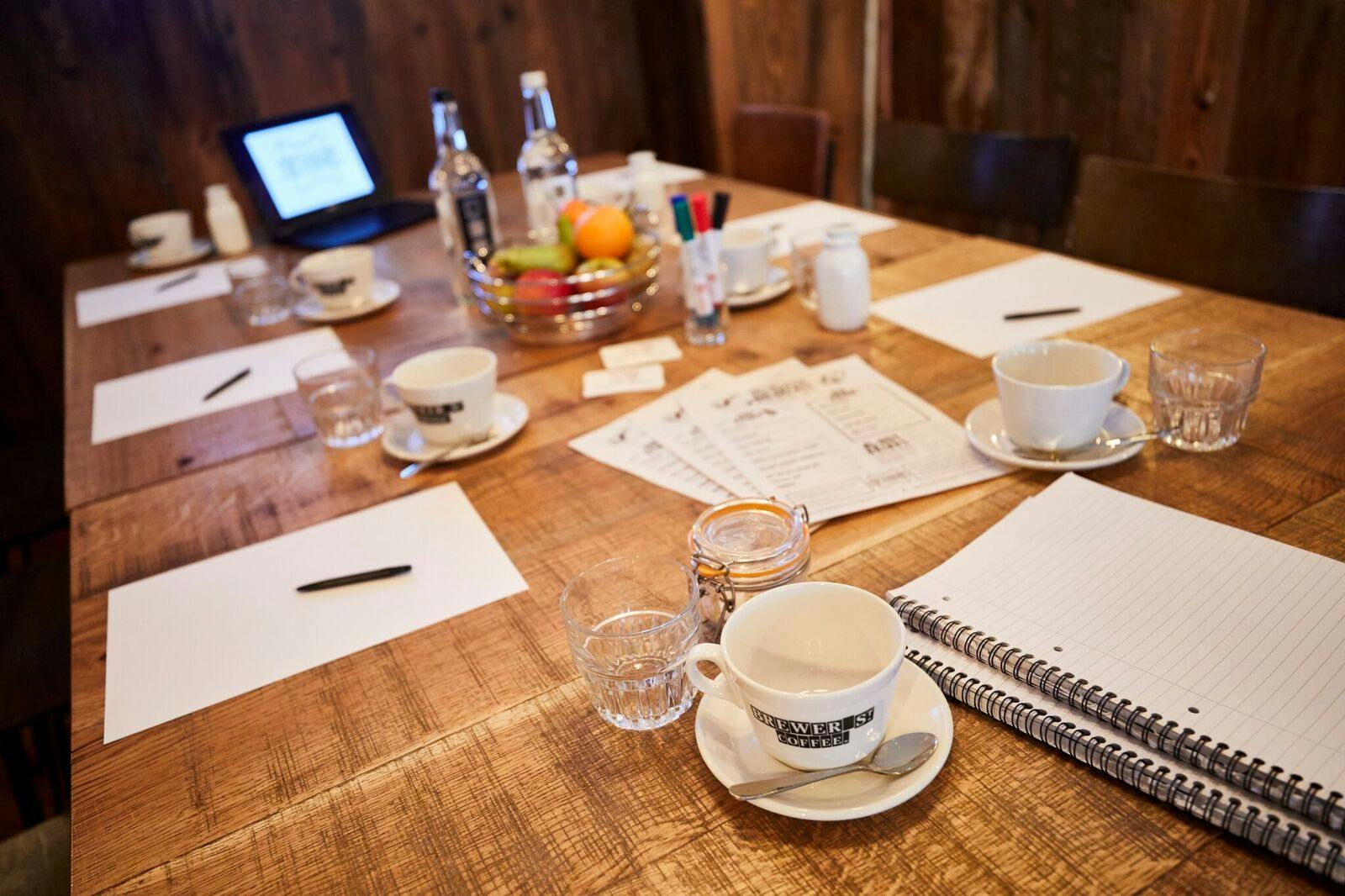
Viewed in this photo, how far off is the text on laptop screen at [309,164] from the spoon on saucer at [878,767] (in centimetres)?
211

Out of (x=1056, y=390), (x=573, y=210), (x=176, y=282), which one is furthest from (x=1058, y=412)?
(x=176, y=282)

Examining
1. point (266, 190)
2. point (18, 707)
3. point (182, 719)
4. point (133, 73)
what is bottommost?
point (18, 707)

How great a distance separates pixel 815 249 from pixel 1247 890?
4.37 ft

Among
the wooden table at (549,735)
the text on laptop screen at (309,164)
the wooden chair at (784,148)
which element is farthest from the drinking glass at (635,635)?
the text on laptop screen at (309,164)

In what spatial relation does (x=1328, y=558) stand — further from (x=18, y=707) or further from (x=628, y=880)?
(x=18, y=707)

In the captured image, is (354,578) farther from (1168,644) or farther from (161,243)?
(161,243)

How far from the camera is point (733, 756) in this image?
0.64 meters

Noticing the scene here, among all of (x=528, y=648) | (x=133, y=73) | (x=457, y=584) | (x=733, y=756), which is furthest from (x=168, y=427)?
(x=133, y=73)

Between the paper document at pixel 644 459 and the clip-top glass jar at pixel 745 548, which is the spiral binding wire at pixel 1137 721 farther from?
the paper document at pixel 644 459

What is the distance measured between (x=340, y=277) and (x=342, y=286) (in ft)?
0.06

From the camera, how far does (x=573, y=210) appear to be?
1513 millimetres

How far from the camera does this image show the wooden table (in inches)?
22.6

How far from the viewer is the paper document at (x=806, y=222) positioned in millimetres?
1780

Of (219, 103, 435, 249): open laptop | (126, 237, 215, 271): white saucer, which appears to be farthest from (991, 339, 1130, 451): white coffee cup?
(126, 237, 215, 271): white saucer
